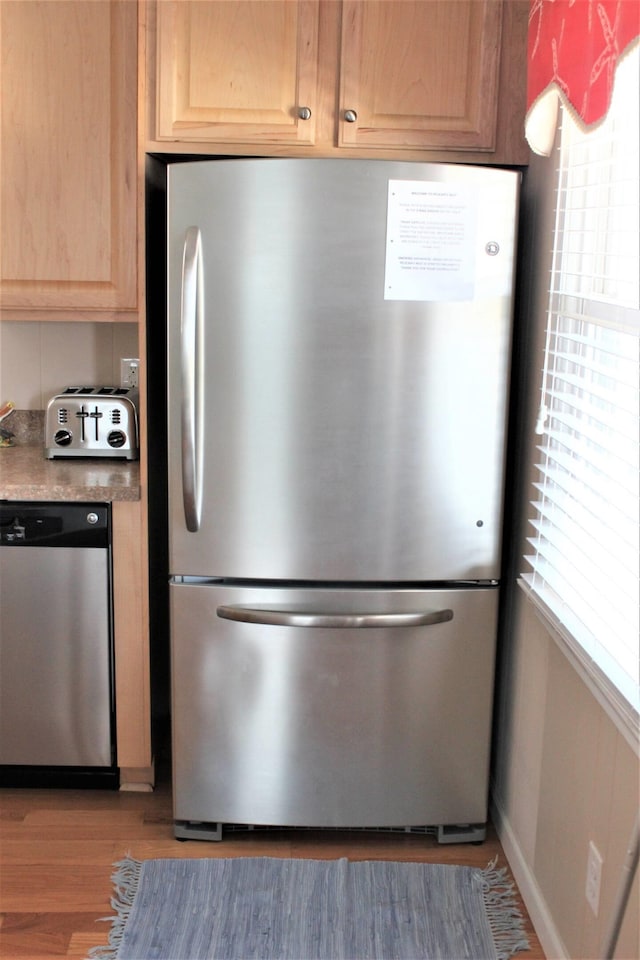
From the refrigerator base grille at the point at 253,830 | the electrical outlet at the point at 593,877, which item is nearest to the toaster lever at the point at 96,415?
the refrigerator base grille at the point at 253,830

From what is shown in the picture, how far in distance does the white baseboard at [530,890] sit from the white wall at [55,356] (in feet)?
5.40

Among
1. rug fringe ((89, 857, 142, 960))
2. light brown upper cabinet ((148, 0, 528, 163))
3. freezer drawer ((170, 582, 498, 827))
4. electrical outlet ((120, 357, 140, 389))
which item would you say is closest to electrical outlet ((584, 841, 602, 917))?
freezer drawer ((170, 582, 498, 827))

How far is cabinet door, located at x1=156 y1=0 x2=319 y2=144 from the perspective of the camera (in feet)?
7.39

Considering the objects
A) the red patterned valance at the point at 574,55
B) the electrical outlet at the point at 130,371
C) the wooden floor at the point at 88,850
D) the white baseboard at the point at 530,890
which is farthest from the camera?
the electrical outlet at the point at 130,371

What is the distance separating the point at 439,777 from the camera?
2.38m

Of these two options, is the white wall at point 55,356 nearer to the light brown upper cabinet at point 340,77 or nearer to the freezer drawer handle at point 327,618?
the light brown upper cabinet at point 340,77

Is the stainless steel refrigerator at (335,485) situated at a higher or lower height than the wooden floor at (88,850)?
higher

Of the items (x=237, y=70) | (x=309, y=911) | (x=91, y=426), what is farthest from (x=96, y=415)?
(x=309, y=911)

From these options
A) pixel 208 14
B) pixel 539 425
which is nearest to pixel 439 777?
pixel 539 425

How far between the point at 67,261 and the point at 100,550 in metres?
0.74

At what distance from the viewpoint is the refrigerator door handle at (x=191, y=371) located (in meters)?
2.15

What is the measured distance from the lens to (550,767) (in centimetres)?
206

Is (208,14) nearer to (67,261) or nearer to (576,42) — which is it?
(67,261)

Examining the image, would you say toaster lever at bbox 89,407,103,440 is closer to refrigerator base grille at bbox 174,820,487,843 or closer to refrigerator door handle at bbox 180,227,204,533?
refrigerator door handle at bbox 180,227,204,533
